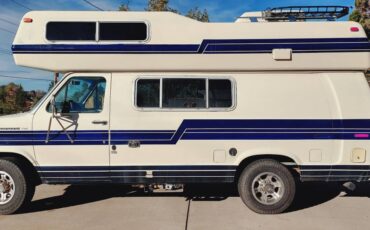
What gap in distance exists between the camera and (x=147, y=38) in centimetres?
577

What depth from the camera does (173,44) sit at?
5.77 metres

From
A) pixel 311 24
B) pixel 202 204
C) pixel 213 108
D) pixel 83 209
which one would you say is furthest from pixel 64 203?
pixel 311 24

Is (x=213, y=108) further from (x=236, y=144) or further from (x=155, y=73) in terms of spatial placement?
(x=155, y=73)

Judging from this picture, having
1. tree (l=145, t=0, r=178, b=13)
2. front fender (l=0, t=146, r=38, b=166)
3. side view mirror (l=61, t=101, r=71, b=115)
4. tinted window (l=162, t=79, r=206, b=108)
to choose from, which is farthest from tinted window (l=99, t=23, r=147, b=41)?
tree (l=145, t=0, r=178, b=13)

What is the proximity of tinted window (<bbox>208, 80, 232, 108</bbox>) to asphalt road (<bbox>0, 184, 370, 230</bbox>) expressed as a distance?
5.33ft

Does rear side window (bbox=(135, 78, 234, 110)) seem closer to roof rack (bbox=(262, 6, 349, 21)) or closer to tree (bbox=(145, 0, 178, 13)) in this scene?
roof rack (bbox=(262, 6, 349, 21))

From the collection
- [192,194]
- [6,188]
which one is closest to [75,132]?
[6,188]

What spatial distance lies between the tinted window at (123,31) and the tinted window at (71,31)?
0.15 meters

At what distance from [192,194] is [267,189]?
1.55 metres

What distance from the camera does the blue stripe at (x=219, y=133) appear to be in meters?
5.72

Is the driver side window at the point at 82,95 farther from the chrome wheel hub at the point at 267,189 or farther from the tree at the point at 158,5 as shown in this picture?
the tree at the point at 158,5

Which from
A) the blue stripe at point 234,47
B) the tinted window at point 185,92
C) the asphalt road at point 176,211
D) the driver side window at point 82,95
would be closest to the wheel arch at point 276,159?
the asphalt road at point 176,211

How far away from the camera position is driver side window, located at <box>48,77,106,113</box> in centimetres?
580

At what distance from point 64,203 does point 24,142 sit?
4.33 ft
